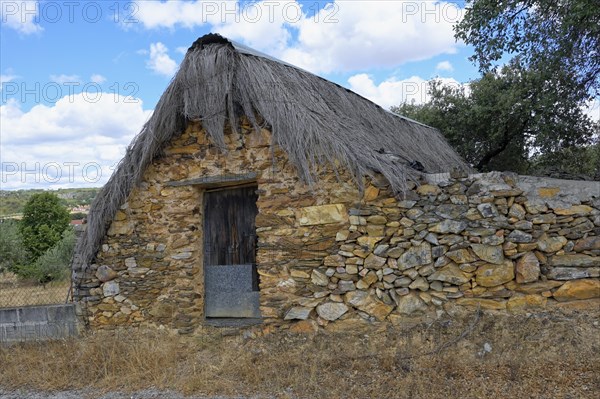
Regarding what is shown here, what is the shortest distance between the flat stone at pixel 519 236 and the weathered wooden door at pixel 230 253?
3.13 metres

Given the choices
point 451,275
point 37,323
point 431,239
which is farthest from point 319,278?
point 37,323

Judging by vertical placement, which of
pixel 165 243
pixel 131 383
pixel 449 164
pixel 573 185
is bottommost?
pixel 131 383

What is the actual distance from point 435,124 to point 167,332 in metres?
10.3

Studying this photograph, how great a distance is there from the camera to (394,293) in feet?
17.7

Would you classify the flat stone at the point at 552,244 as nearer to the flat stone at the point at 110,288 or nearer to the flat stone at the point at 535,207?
the flat stone at the point at 535,207

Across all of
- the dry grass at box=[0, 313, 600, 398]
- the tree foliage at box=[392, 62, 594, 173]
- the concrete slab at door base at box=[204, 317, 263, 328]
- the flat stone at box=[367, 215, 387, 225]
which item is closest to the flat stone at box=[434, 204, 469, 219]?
the flat stone at box=[367, 215, 387, 225]

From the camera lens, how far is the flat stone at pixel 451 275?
205 inches

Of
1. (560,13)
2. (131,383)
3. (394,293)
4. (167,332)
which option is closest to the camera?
(131,383)

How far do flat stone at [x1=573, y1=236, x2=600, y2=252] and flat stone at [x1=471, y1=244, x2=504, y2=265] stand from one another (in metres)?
0.79

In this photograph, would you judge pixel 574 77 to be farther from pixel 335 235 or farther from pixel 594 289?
pixel 335 235

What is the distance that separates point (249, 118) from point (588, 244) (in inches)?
161

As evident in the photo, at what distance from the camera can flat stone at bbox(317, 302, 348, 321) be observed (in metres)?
5.51

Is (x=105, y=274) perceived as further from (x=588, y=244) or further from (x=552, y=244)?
(x=588, y=244)

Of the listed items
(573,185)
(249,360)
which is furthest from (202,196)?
(573,185)
